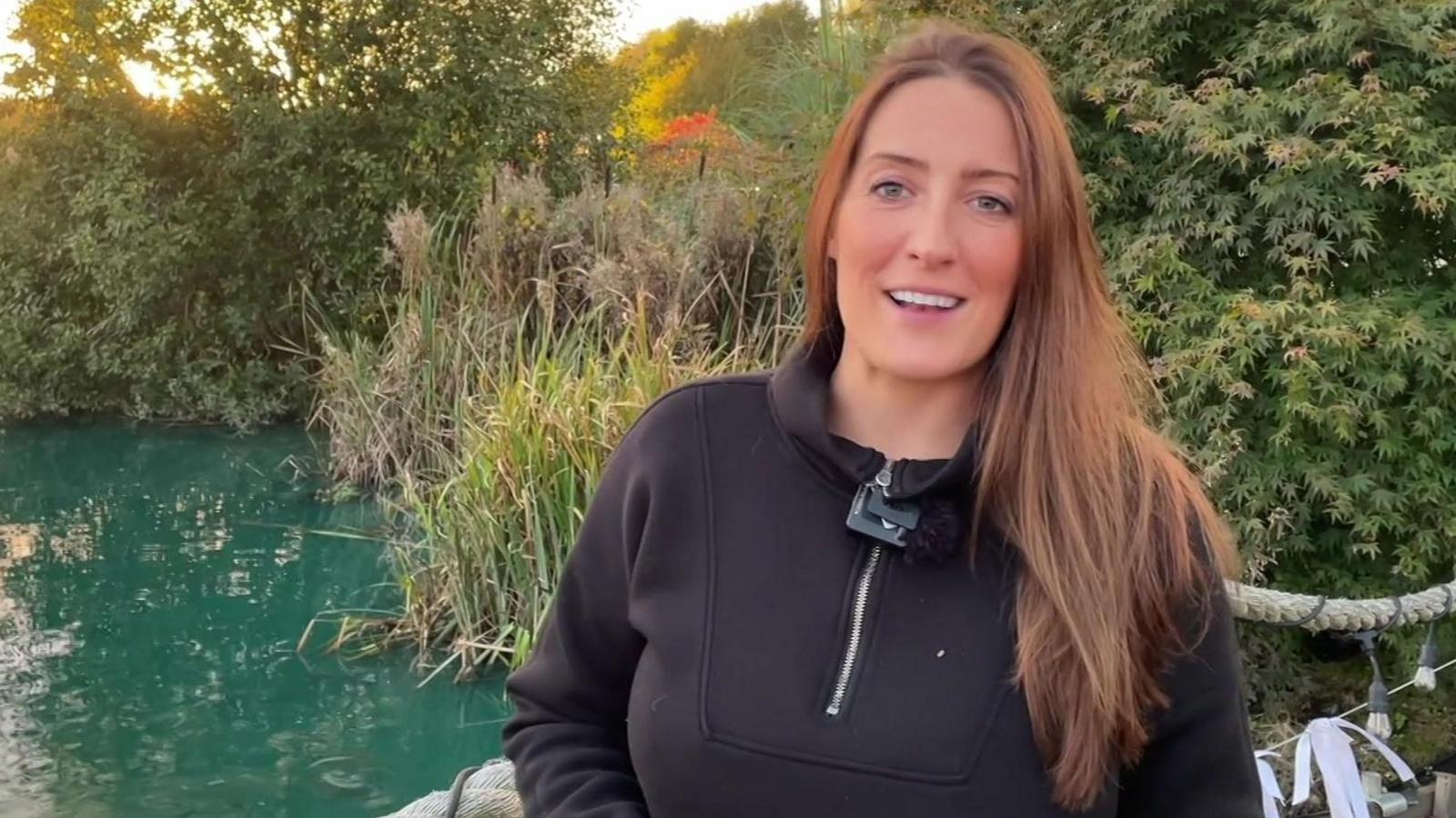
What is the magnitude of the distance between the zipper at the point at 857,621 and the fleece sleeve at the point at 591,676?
22 centimetres

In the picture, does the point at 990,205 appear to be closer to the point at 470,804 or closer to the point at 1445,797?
the point at 470,804

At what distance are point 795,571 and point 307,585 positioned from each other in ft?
16.5

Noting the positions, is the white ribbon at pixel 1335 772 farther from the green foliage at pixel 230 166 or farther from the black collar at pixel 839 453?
the green foliage at pixel 230 166

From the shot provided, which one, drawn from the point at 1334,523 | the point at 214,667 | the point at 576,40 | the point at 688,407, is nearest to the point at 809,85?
the point at 1334,523

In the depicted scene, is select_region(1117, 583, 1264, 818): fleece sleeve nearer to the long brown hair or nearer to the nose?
the long brown hair

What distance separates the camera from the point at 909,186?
3.80 feet

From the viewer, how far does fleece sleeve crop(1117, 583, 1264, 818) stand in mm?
1084

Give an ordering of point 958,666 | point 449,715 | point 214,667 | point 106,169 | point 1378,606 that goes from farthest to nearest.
Result: 1. point 106,169
2. point 214,667
3. point 449,715
4. point 1378,606
5. point 958,666

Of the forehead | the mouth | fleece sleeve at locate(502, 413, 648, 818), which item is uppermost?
the forehead

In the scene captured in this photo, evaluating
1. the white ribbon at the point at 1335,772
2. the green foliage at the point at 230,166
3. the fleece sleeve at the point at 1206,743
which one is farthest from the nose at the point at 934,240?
the green foliage at the point at 230,166

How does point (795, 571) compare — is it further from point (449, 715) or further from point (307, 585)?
point (307, 585)

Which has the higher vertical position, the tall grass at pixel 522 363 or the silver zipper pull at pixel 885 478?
the silver zipper pull at pixel 885 478

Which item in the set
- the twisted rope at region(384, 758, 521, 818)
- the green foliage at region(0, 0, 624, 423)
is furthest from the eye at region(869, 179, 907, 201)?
the green foliage at region(0, 0, 624, 423)

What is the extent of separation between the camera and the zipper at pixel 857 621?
1082 mm
